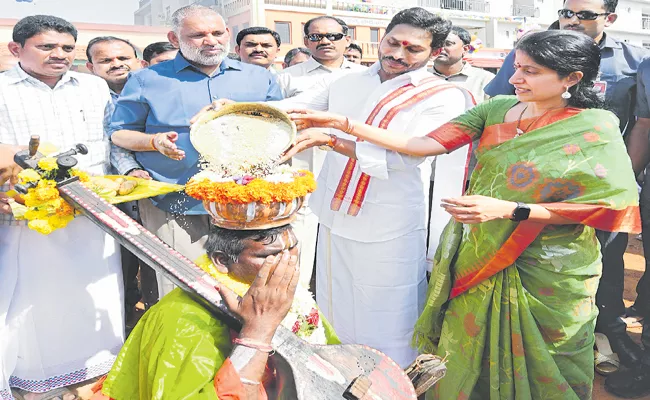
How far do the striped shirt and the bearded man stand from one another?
1.09 ft

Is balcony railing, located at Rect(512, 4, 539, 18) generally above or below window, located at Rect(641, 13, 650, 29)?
above

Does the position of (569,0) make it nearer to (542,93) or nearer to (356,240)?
(542,93)

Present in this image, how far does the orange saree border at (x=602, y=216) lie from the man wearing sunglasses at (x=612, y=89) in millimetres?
1571

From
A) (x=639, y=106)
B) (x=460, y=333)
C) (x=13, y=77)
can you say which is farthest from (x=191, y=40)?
(x=639, y=106)

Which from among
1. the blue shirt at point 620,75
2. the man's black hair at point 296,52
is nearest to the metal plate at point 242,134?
the blue shirt at point 620,75

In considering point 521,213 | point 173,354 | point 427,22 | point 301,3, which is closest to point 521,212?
point 521,213

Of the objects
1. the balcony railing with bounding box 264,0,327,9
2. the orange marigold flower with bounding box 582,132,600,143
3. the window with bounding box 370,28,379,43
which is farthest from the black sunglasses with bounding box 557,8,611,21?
the window with bounding box 370,28,379,43

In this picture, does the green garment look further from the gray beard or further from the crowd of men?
the gray beard

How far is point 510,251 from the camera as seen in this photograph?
2.53 metres

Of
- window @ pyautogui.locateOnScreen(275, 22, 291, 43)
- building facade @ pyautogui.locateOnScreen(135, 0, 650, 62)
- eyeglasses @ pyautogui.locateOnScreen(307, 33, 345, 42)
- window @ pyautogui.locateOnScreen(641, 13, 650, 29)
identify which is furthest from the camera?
window @ pyautogui.locateOnScreen(641, 13, 650, 29)

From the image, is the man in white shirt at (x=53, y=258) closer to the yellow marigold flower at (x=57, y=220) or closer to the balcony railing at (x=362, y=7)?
the yellow marigold flower at (x=57, y=220)

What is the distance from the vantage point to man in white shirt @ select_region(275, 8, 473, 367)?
10.3 ft

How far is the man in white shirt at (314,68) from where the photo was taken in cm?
462

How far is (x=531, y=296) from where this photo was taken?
2.56m
